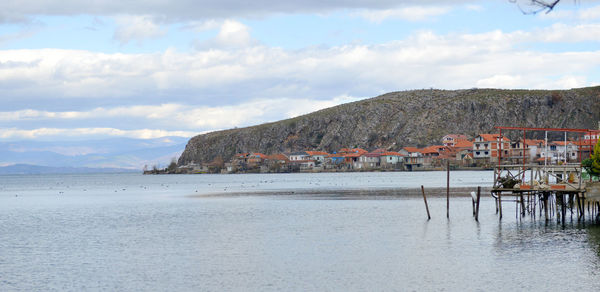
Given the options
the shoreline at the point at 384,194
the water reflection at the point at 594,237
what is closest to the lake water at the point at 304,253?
the water reflection at the point at 594,237

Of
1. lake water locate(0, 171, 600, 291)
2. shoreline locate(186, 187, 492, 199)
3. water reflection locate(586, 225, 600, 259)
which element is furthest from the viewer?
shoreline locate(186, 187, 492, 199)

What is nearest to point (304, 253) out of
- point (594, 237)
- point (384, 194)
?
point (594, 237)

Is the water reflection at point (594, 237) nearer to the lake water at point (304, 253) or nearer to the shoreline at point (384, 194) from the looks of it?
the lake water at point (304, 253)

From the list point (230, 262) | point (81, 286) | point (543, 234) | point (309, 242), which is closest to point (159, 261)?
point (230, 262)

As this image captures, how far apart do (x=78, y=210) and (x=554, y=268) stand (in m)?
56.8

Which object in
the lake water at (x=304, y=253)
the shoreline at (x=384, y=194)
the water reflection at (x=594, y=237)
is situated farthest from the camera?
the shoreline at (x=384, y=194)

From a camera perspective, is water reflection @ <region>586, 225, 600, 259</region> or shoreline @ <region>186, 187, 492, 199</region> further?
shoreline @ <region>186, 187, 492, 199</region>

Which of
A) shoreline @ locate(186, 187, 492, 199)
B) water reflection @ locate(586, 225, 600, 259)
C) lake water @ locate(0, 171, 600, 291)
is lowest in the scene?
lake water @ locate(0, 171, 600, 291)

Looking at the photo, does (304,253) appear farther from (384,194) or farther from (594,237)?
(384,194)

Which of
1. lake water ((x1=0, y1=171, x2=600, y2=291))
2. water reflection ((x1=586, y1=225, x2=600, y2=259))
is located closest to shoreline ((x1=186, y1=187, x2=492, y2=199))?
lake water ((x1=0, y1=171, x2=600, y2=291))

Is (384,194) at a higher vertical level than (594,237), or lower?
higher

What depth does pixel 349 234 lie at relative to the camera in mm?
44219

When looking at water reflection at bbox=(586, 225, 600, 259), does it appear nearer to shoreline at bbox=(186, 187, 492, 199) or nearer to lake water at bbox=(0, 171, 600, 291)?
lake water at bbox=(0, 171, 600, 291)

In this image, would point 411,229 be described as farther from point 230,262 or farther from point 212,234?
point 230,262
